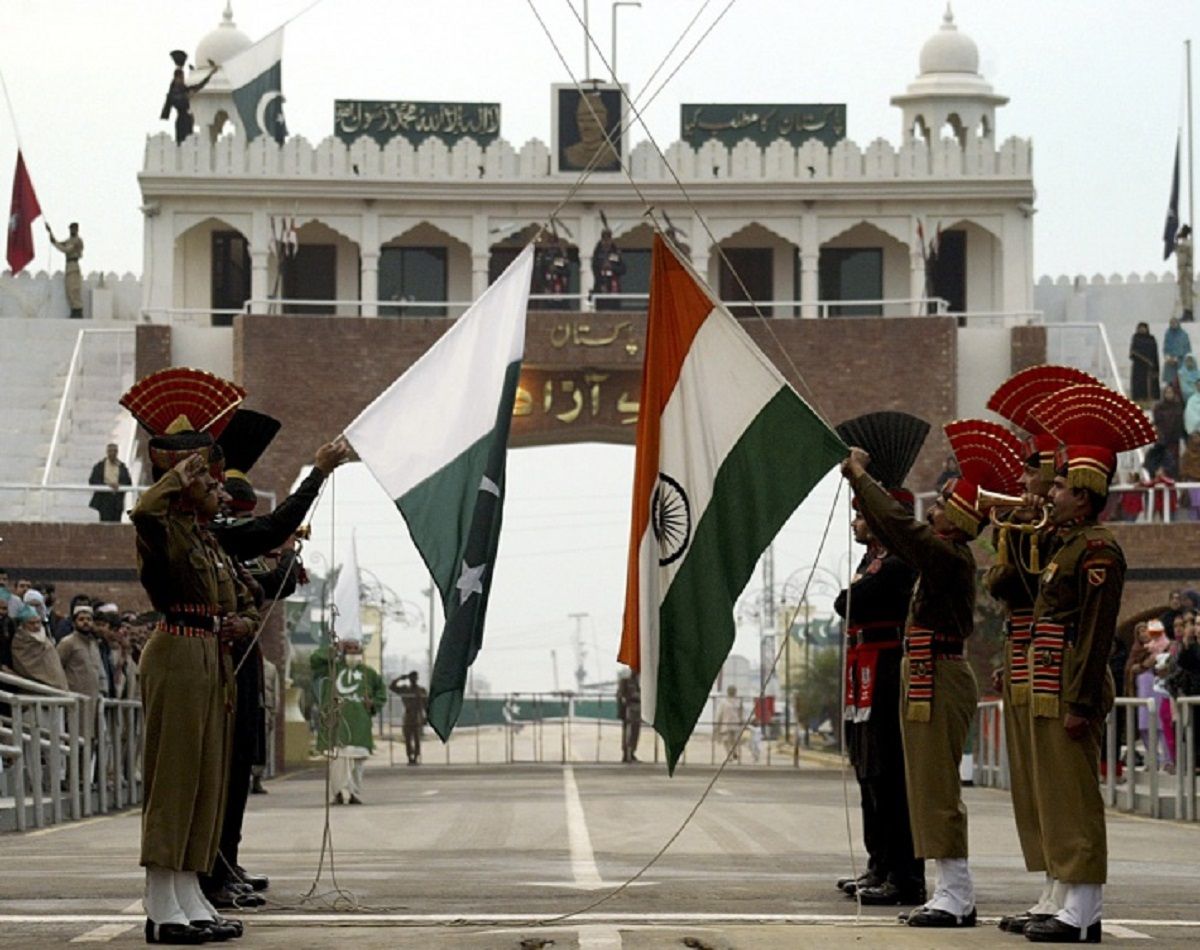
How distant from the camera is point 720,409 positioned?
1249cm

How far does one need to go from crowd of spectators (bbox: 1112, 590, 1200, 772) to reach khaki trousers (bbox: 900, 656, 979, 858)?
35.6ft

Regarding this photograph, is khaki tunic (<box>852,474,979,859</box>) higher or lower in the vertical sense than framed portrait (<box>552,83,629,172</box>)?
lower

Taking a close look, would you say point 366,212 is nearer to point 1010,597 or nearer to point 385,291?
point 385,291

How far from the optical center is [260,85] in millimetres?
57219

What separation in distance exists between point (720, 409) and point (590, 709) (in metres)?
106

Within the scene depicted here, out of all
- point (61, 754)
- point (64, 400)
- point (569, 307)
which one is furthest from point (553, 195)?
point (61, 754)

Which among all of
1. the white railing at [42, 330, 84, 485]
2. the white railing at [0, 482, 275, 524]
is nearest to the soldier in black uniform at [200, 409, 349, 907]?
the white railing at [0, 482, 275, 524]

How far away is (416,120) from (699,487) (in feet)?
143

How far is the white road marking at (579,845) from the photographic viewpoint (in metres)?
13.9

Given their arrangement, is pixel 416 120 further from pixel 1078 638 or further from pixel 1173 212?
pixel 1078 638

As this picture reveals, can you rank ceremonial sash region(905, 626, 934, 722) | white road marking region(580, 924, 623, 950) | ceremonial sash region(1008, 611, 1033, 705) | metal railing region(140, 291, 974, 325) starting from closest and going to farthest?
white road marking region(580, 924, 623, 950), ceremonial sash region(1008, 611, 1033, 705), ceremonial sash region(905, 626, 934, 722), metal railing region(140, 291, 974, 325)

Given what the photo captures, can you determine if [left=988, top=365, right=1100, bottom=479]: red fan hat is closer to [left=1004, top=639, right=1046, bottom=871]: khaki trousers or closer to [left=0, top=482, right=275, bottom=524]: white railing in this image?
[left=1004, top=639, right=1046, bottom=871]: khaki trousers

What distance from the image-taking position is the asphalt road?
10.8m

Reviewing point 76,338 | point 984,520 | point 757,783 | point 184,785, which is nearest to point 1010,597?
point 984,520
